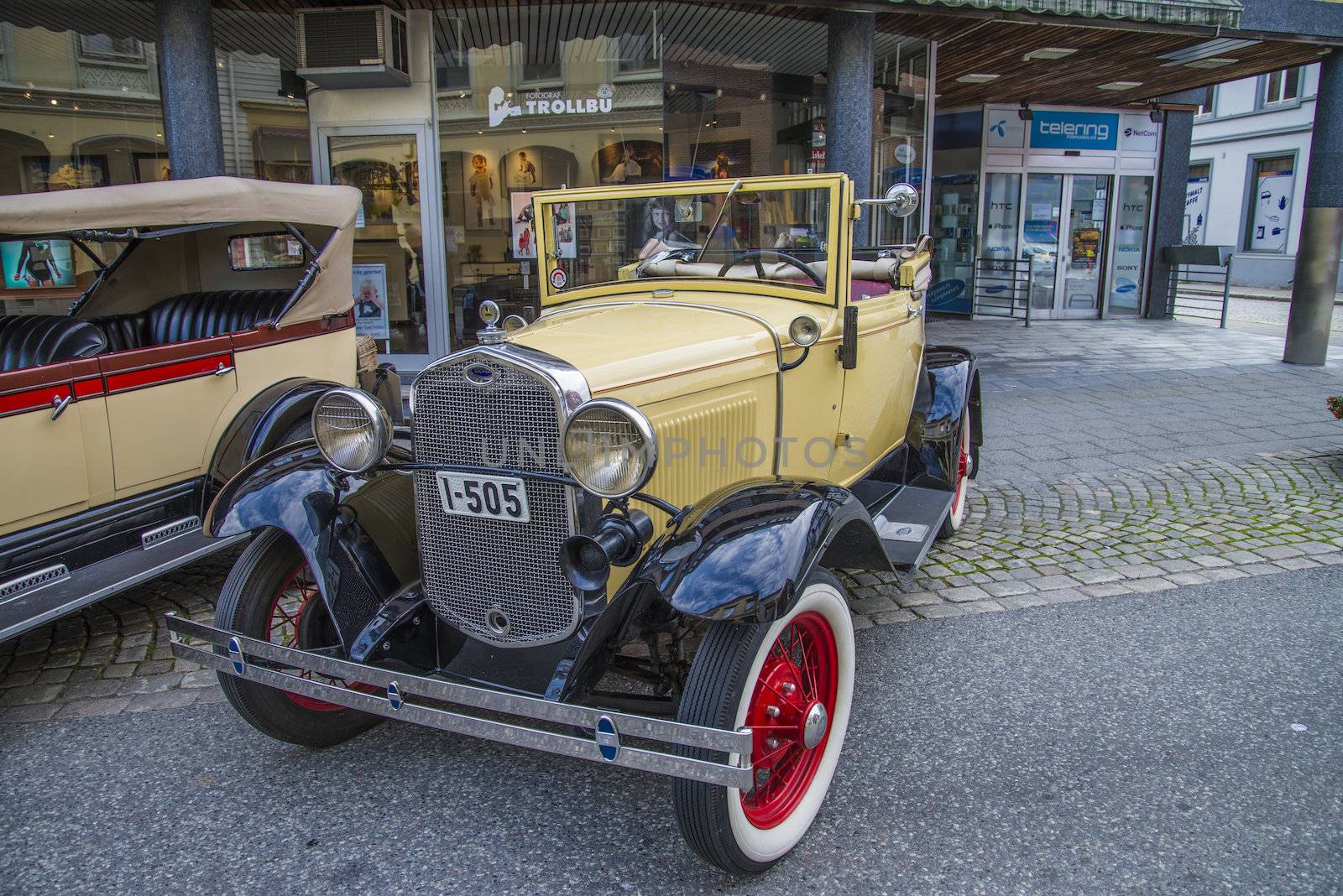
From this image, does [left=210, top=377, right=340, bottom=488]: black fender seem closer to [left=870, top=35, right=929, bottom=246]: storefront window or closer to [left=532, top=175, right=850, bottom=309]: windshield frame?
[left=532, top=175, right=850, bottom=309]: windshield frame

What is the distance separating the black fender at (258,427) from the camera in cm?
411

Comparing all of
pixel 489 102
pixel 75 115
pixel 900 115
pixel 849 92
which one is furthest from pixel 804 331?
pixel 75 115

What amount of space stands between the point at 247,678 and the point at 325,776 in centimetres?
45

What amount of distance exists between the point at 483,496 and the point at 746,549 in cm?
76

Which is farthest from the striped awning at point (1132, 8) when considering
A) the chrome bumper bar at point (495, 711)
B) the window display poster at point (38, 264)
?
the window display poster at point (38, 264)

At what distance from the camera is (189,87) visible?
Result: 259 inches

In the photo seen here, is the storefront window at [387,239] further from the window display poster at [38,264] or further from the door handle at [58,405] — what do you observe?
the door handle at [58,405]

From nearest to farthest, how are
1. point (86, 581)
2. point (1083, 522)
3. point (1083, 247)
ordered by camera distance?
point (86, 581) < point (1083, 522) < point (1083, 247)

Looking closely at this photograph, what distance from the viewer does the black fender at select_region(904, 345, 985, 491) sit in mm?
4402

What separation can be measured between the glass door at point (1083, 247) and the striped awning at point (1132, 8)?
579 centimetres

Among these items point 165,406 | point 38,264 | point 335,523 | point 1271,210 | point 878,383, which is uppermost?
point 1271,210

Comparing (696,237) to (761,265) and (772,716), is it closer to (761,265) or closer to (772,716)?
(761,265)

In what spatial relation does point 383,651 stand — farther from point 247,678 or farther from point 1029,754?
point 1029,754

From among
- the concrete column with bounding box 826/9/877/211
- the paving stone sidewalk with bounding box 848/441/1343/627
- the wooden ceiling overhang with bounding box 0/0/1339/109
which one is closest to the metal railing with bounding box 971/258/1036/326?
the wooden ceiling overhang with bounding box 0/0/1339/109
